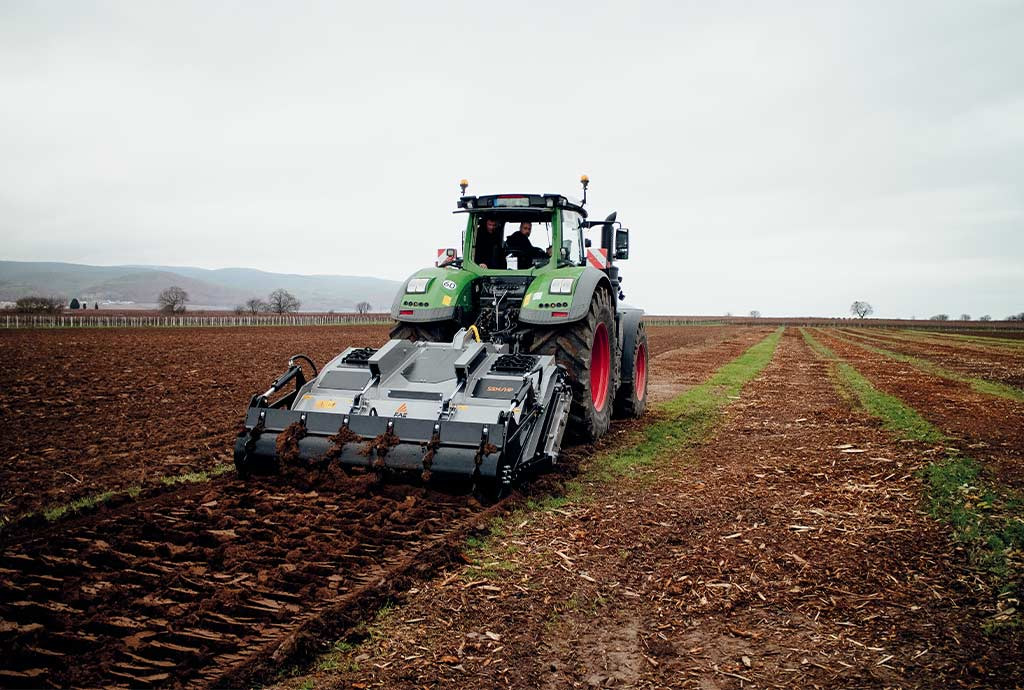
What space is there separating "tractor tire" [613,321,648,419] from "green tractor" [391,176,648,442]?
0.54m

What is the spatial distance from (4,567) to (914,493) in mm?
7367

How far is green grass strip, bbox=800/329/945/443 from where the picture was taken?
33.9ft

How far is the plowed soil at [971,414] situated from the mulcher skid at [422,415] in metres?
4.98

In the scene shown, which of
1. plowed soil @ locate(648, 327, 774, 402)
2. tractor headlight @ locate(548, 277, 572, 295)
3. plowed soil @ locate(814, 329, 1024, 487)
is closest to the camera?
tractor headlight @ locate(548, 277, 572, 295)

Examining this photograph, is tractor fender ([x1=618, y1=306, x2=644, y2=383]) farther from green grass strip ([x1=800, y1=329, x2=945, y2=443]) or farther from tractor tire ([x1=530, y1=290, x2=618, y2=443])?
green grass strip ([x1=800, y1=329, x2=945, y2=443])

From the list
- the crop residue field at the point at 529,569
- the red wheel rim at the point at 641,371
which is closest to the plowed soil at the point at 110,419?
the crop residue field at the point at 529,569

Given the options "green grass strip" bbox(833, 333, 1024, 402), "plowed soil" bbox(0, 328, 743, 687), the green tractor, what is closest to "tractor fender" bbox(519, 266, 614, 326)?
the green tractor

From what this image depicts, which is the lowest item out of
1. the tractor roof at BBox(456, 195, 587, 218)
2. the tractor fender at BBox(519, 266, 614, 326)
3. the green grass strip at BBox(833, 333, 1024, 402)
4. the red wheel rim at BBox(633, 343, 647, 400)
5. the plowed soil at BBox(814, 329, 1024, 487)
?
the plowed soil at BBox(814, 329, 1024, 487)

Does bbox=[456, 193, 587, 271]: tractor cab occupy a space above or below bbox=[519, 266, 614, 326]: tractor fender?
above

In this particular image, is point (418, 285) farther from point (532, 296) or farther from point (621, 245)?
point (621, 245)

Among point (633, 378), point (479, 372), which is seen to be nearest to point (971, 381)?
point (633, 378)

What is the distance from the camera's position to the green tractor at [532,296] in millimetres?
8125

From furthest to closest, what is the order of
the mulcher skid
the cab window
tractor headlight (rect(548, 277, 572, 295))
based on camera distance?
the cab window → tractor headlight (rect(548, 277, 572, 295)) → the mulcher skid

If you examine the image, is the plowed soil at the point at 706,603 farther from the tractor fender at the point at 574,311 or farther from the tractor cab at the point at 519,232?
the tractor cab at the point at 519,232
